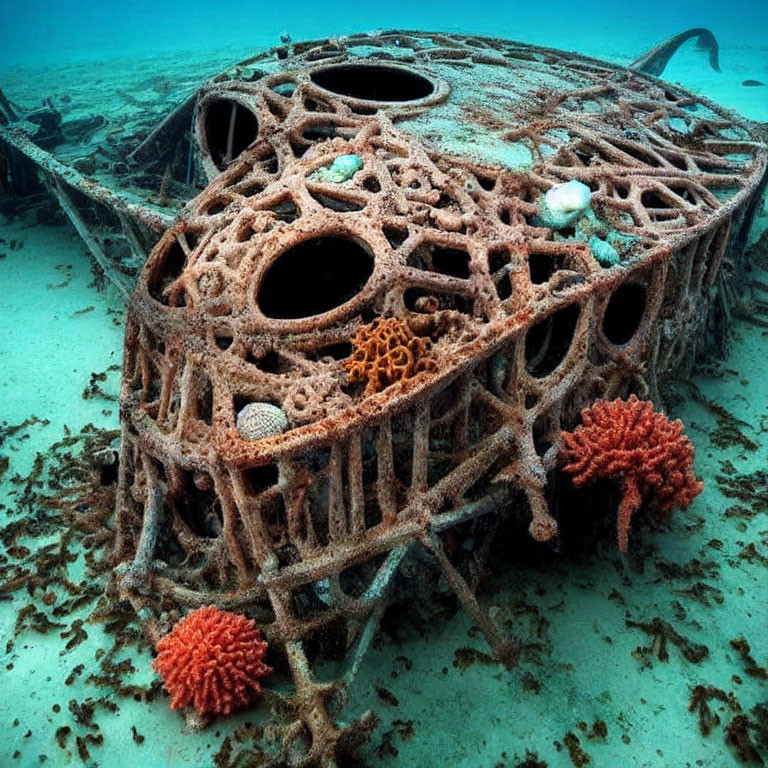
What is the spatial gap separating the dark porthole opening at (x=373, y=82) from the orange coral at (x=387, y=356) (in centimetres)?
550

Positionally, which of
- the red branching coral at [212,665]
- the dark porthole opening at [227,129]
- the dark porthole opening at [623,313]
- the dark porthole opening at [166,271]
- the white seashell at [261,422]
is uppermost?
the dark porthole opening at [227,129]

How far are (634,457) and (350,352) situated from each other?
2.32 meters

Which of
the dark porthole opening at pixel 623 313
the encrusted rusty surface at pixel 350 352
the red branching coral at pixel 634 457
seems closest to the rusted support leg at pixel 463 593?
the encrusted rusty surface at pixel 350 352

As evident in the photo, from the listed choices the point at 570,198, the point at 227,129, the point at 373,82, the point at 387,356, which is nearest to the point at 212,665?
the point at 387,356

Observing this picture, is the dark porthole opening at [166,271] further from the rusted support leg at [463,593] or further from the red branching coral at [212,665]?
the rusted support leg at [463,593]

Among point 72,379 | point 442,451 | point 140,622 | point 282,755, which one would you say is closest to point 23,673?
point 140,622

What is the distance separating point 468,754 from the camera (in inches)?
153

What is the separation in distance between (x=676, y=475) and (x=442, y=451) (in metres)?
1.79

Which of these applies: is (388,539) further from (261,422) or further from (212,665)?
(212,665)

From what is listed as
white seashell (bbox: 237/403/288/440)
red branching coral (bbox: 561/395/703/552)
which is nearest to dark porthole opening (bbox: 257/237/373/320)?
white seashell (bbox: 237/403/288/440)

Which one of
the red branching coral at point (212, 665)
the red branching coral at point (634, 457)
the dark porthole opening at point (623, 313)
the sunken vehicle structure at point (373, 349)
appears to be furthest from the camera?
the dark porthole opening at point (623, 313)

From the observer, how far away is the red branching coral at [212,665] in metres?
3.85

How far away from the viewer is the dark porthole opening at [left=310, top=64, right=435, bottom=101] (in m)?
8.50

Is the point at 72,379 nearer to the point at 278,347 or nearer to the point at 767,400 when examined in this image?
the point at 278,347
